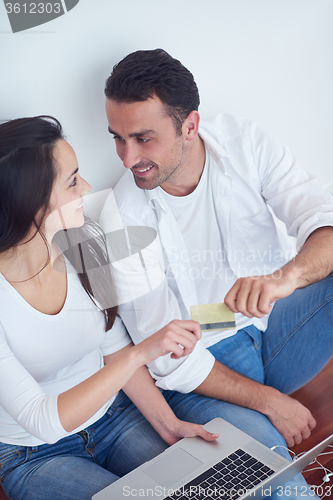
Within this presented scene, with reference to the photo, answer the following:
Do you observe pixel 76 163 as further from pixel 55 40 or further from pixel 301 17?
pixel 301 17

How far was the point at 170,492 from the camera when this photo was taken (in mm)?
730

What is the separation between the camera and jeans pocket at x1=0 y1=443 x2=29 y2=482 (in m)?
0.91

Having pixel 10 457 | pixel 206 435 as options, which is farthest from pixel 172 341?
pixel 10 457

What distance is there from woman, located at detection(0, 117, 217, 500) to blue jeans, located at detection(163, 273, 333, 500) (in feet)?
0.51

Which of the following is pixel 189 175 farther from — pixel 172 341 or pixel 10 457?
pixel 10 457

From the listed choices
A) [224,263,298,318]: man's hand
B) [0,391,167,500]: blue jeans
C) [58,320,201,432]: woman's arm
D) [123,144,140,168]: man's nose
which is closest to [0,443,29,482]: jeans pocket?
[0,391,167,500]: blue jeans

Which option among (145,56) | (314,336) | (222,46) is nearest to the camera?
(145,56)

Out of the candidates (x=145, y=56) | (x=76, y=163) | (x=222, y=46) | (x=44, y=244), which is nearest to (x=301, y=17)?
(x=222, y=46)

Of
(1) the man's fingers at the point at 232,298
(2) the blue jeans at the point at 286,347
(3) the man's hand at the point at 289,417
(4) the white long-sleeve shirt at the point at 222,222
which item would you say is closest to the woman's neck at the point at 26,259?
(4) the white long-sleeve shirt at the point at 222,222

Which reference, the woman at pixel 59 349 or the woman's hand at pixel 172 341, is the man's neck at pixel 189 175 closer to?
the woman at pixel 59 349

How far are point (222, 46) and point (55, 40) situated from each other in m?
0.44

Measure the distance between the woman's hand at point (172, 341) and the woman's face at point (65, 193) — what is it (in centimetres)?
27

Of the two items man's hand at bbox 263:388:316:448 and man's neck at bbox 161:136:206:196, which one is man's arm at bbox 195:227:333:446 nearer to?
man's hand at bbox 263:388:316:448

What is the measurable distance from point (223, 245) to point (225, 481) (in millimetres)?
519
